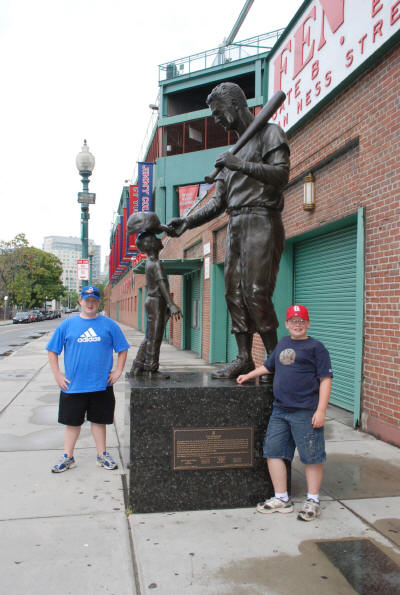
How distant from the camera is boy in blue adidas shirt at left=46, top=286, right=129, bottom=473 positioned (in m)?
4.08

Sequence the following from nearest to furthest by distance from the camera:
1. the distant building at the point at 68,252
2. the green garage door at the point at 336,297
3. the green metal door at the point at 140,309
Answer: the green garage door at the point at 336,297, the green metal door at the point at 140,309, the distant building at the point at 68,252

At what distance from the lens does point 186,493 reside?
3.43m

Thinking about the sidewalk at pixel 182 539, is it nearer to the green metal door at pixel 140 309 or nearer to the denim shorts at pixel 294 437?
the denim shorts at pixel 294 437

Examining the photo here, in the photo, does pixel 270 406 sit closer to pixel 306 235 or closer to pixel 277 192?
pixel 277 192

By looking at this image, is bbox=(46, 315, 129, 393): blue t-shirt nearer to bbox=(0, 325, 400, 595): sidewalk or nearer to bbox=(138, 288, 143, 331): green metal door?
bbox=(0, 325, 400, 595): sidewalk

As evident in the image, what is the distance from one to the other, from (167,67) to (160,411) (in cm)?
2562

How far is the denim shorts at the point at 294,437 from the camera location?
3186 millimetres

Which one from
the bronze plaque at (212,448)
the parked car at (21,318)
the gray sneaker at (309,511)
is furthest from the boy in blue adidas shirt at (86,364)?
the parked car at (21,318)

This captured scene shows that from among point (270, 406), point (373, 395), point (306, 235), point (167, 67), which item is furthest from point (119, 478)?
point (167, 67)

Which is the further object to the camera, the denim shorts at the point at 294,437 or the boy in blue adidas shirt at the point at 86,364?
the boy in blue adidas shirt at the point at 86,364

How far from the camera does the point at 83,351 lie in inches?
160

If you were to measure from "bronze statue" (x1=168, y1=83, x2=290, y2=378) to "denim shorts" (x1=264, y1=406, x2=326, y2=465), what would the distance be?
0.67 m

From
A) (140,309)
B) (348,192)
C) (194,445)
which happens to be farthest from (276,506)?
(140,309)

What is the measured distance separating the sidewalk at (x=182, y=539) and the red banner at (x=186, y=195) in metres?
20.8
